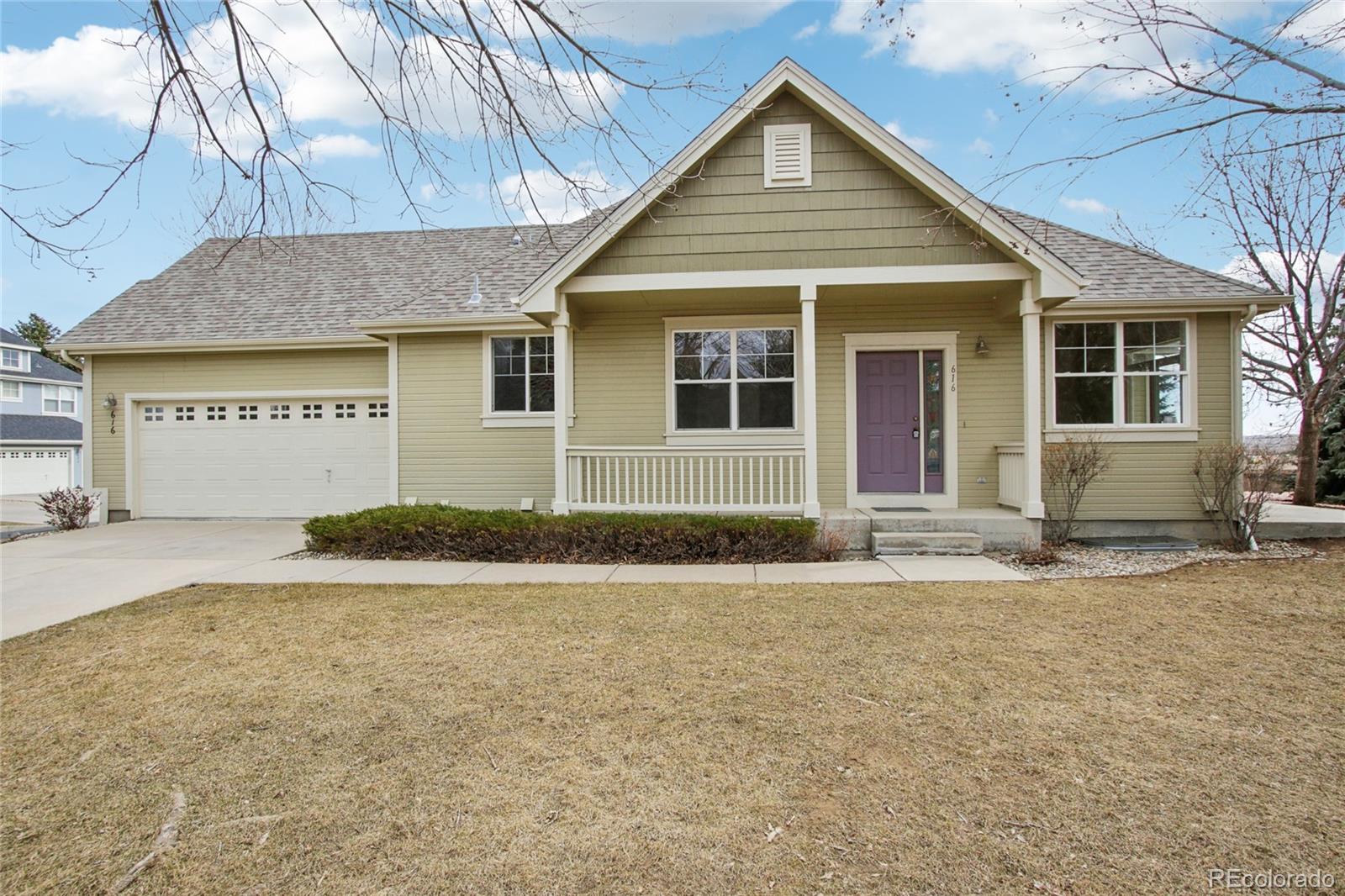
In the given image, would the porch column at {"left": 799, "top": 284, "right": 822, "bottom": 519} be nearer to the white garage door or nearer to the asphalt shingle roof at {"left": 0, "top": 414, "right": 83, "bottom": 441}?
the white garage door

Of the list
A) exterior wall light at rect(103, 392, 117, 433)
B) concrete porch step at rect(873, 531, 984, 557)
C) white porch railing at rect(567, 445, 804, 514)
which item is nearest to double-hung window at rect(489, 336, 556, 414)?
white porch railing at rect(567, 445, 804, 514)

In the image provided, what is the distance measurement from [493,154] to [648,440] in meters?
6.08

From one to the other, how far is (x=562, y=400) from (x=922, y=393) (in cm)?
513

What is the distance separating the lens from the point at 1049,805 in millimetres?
2615

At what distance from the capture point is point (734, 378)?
32.2 ft

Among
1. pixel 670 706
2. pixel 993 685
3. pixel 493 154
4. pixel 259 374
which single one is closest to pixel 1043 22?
pixel 493 154

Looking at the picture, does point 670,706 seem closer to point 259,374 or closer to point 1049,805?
point 1049,805

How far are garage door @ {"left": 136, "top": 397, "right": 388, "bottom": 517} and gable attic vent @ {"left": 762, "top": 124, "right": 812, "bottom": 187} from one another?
24.5ft

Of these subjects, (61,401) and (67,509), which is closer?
(67,509)

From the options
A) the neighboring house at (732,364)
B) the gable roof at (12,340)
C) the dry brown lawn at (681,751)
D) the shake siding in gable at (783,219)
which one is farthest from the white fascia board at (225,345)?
the gable roof at (12,340)

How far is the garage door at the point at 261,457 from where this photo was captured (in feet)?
37.6

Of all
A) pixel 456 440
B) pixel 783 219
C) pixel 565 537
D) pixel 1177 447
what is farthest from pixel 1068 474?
pixel 456 440

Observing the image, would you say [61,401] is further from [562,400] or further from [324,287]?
[562,400]

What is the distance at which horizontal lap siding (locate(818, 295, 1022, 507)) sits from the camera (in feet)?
30.8
